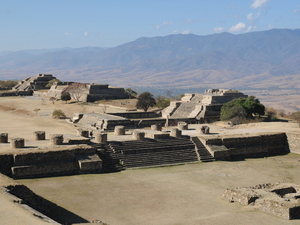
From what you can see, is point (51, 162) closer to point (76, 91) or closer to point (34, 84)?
point (76, 91)

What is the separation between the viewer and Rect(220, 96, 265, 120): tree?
44.2 m

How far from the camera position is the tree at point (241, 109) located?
44219 millimetres

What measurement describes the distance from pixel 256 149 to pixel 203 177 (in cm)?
832

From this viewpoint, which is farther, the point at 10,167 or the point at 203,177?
the point at 203,177

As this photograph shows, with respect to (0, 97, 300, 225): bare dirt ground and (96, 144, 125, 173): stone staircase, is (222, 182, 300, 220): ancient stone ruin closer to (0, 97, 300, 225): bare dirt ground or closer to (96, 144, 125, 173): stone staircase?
(0, 97, 300, 225): bare dirt ground

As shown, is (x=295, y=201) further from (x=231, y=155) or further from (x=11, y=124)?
(x=11, y=124)

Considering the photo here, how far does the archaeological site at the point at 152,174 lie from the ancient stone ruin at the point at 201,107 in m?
7.84

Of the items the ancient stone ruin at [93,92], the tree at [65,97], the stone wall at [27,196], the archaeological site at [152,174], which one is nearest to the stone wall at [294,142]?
the archaeological site at [152,174]

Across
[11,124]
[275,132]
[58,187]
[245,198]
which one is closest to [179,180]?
[245,198]

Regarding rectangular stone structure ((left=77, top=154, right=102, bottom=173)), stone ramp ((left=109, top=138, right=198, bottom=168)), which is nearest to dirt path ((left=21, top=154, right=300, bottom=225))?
rectangular stone structure ((left=77, top=154, right=102, bottom=173))

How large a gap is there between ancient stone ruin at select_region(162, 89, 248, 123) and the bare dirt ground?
1530 centimetres

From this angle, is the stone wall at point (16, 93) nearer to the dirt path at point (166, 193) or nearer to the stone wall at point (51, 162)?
the stone wall at point (51, 162)

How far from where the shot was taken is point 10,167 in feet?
75.9

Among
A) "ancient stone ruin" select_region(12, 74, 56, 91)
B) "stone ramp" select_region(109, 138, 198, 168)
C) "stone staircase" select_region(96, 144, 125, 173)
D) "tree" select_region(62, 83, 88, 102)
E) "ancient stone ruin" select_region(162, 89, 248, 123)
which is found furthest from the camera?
"ancient stone ruin" select_region(12, 74, 56, 91)
